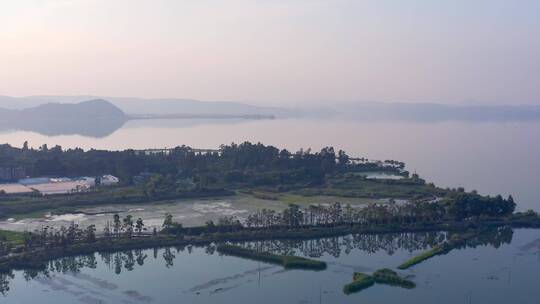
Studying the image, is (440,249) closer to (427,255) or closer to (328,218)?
(427,255)

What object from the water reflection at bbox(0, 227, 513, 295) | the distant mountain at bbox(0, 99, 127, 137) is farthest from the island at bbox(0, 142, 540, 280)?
the distant mountain at bbox(0, 99, 127, 137)

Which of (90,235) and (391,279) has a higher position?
(90,235)

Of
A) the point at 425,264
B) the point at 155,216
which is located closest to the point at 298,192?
the point at 155,216

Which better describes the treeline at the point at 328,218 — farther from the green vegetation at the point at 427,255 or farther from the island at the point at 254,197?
the green vegetation at the point at 427,255

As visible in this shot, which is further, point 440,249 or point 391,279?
point 440,249

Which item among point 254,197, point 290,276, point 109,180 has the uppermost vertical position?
point 109,180

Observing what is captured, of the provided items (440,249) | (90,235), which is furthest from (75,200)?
(440,249)

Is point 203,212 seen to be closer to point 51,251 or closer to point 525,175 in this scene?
point 51,251
